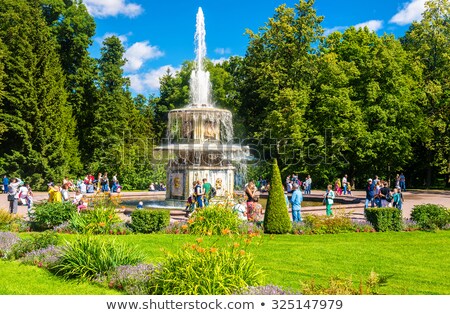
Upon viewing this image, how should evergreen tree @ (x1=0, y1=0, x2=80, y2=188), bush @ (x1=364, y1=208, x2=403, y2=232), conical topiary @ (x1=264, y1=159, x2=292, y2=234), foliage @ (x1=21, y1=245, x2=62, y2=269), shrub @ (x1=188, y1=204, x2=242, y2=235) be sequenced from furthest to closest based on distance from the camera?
1. evergreen tree @ (x1=0, y1=0, x2=80, y2=188)
2. bush @ (x1=364, y1=208, x2=403, y2=232)
3. conical topiary @ (x1=264, y1=159, x2=292, y2=234)
4. shrub @ (x1=188, y1=204, x2=242, y2=235)
5. foliage @ (x1=21, y1=245, x2=62, y2=269)

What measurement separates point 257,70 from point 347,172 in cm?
1109

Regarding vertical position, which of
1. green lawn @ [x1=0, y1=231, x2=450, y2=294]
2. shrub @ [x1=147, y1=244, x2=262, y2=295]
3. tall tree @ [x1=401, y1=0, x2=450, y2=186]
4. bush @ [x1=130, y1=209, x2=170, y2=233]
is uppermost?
tall tree @ [x1=401, y1=0, x2=450, y2=186]

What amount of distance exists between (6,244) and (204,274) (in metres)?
6.39

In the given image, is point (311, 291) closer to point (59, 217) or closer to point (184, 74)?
point (59, 217)

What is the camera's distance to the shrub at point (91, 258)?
29.2 feet

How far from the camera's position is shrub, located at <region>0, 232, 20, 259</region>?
1094cm

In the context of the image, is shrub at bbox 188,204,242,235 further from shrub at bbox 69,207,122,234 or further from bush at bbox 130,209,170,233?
shrub at bbox 69,207,122,234

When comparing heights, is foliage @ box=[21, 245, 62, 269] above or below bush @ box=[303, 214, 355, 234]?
below

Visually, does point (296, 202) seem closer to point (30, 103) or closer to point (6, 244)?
point (6, 244)

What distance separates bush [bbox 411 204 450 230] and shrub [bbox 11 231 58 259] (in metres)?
11.1

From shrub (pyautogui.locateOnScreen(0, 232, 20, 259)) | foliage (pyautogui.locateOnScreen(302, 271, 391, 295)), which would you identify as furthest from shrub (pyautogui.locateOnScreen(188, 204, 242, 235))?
foliage (pyautogui.locateOnScreen(302, 271, 391, 295))

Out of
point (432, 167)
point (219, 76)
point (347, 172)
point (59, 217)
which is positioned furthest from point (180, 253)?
point (219, 76)

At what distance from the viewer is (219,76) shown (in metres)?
54.6

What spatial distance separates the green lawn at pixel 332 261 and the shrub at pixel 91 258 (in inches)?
11.1
